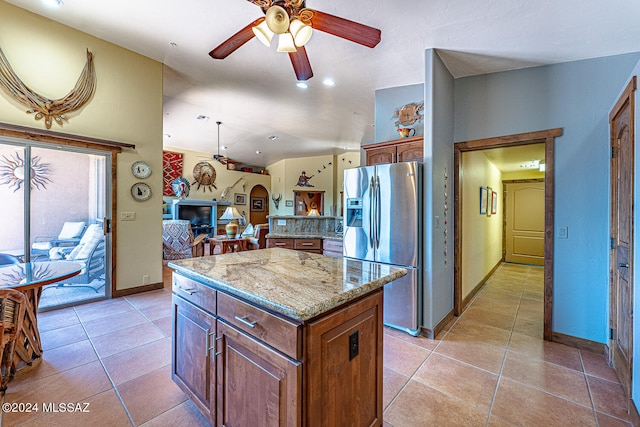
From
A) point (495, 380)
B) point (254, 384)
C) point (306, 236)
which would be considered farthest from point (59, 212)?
point (495, 380)

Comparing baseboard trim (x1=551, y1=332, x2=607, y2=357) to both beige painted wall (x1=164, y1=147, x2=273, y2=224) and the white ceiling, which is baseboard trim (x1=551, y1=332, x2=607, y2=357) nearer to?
the white ceiling

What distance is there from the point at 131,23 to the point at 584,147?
15.5ft

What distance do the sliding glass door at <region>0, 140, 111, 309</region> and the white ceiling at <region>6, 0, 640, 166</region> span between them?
1541mm

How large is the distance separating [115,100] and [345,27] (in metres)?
3.28

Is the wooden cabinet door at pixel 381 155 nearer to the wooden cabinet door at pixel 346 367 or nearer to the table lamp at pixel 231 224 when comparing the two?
the wooden cabinet door at pixel 346 367

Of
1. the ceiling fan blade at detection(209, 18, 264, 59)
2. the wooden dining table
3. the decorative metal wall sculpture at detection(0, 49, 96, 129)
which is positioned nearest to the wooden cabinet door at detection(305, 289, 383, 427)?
the ceiling fan blade at detection(209, 18, 264, 59)

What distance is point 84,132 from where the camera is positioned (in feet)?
10.7

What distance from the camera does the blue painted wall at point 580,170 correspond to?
243 centimetres

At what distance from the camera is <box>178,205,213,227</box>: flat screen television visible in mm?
8250

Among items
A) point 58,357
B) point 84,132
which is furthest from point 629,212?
point 84,132

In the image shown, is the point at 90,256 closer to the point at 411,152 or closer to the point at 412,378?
the point at 412,378

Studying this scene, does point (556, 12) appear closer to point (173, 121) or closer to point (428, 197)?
point (428, 197)

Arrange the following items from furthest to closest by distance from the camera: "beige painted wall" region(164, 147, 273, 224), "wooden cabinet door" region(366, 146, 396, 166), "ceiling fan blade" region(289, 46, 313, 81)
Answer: "beige painted wall" region(164, 147, 273, 224) → "wooden cabinet door" region(366, 146, 396, 166) → "ceiling fan blade" region(289, 46, 313, 81)

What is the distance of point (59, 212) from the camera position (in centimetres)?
324
